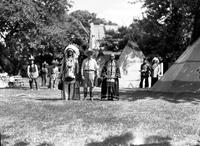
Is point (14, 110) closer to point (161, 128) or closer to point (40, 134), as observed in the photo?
point (40, 134)

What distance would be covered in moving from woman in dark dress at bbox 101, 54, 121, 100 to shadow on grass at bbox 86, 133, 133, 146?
6110mm

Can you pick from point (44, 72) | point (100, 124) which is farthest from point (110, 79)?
point (44, 72)

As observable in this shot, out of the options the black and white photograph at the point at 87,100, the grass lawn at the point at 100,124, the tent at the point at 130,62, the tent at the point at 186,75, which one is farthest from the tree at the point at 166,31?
the grass lawn at the point at 100,124

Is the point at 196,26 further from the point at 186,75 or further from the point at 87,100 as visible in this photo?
the point at 87,100

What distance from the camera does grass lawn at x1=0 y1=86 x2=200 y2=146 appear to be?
805cm

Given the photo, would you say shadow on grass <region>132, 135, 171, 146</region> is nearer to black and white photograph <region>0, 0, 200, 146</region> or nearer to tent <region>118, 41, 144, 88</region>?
black and white photograph <region>0, 0, 200, 146</region>

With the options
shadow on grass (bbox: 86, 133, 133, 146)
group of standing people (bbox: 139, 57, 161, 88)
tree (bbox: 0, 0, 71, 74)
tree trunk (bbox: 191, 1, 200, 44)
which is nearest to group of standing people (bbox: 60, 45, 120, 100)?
shadow on grass (bbox: 86, 133, 133, 146)

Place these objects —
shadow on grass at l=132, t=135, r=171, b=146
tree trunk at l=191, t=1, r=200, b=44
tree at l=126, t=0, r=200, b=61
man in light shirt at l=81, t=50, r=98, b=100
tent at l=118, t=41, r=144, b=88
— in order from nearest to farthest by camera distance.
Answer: shadow on grass at l=132, t=135, r=171, b=146
man in light shirt at l=81, t=50, r=98, b=100
tree trunk at l=191, t=1, r=200, b=44
tree at l=126, t=0, r=200, b=61
tent at l=118, t=41, r=144, b=88

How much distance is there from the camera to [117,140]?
799 centimetres

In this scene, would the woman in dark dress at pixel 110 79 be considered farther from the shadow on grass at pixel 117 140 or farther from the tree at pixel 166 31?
the tree at pixel 166 31

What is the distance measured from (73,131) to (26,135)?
114 cm

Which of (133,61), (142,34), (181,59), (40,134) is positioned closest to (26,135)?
(40,134)

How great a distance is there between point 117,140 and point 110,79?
260 inches

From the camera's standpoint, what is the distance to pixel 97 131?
28.8 ft
